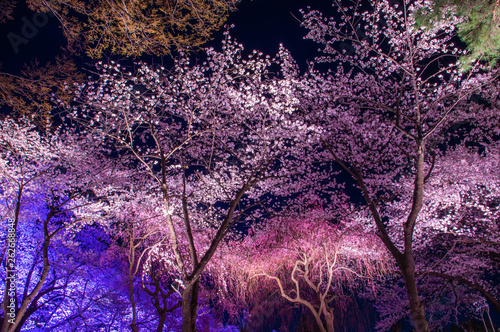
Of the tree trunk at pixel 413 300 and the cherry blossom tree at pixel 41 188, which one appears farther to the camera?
the cherry blossom tree at pixel 41 188

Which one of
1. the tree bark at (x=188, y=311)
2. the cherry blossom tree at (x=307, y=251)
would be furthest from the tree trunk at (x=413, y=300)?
the cherry blossom tree at (x=307, y=251)

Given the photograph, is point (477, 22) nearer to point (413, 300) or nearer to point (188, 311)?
point (413, 300)

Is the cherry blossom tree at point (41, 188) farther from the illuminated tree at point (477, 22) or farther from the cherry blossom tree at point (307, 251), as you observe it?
the illuminated tree at point (477, 22)

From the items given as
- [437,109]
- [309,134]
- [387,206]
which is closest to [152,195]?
[309,134]

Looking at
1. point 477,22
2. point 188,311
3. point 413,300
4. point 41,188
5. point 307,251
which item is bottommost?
point 413,300

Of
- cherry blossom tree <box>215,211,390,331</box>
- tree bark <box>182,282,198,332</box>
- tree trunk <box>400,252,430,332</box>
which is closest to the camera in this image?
tree trunk <box>400,252,430,332</box>

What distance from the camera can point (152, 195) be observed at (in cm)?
1384

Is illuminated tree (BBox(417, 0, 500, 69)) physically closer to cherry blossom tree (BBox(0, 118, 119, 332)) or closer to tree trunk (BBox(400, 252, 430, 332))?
tree trunk (BBox(400, 252, 430, 332))

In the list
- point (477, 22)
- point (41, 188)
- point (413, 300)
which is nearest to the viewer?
point (477, 22)

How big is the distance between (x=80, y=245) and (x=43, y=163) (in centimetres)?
702

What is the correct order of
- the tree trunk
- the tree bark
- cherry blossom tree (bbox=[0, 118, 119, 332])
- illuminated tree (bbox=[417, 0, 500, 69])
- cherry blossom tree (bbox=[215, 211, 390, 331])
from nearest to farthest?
illuminated tree (bbox=[417, 0, 500, 69])
the tree trunk
the tree bark
cherry blossom tree (bbox=[0, 118, 119, 332])
cherry blossom tree (bbox=[215, 211, 390, 331])

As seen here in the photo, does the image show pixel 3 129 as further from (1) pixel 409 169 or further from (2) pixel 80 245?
(1) pixel 409 169

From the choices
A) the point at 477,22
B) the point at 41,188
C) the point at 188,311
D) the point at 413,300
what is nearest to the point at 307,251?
the point at 413,300

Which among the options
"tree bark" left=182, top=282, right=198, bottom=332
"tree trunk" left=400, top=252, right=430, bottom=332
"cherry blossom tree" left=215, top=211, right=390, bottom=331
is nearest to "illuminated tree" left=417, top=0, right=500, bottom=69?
"tree trunk" left=400, top=252, right=430, bottom=332
